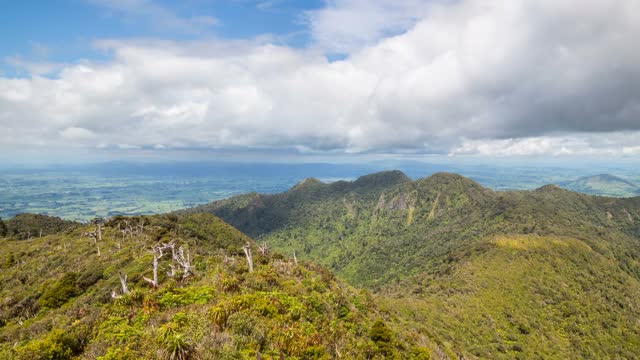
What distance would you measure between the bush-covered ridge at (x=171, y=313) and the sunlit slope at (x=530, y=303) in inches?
1675

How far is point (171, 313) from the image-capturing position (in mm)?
25422

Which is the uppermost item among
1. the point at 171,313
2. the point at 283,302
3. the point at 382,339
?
the point at 171,313

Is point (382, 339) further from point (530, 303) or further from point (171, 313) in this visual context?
point (530, 303)

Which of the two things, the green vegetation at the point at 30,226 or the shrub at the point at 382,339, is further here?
the green vegetation at the point at 30,226

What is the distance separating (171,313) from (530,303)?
404 ft

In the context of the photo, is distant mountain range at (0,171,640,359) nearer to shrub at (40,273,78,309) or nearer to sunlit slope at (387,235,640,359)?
shrub at (40,273,78,309)

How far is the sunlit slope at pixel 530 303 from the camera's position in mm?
88688

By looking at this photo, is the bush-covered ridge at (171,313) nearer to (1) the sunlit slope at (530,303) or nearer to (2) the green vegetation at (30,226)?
(1) the sunlit slope at (530,303)

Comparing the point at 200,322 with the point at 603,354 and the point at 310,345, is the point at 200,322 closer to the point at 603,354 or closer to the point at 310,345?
the point at 310,345

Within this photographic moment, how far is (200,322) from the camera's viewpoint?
875 inches

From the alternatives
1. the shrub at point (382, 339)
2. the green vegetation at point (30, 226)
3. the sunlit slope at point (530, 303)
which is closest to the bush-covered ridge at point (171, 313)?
the shrub at point (382, 339)

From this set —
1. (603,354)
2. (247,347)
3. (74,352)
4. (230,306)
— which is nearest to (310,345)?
(247,347)

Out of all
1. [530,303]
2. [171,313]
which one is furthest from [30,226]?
[530,303]

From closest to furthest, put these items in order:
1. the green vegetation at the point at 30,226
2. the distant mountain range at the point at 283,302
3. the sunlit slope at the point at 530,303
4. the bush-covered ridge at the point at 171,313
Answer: the bush-covered ridge at the point at 171,313 → the distant mountain range at the point at 283,302 → the sunlit slope at the point at 530,303 → the green vegetation at the point at 30,226
